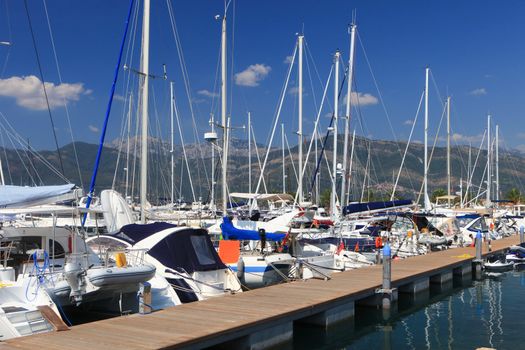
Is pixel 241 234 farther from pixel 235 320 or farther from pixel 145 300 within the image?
pixel 235 320

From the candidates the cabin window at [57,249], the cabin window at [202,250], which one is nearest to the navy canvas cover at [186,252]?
the cabin window at [202,250]

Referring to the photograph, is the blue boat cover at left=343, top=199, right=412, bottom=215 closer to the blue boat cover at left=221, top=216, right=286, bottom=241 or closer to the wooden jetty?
the wooden jetty

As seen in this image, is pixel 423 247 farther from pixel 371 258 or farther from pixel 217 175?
pixel 217 175

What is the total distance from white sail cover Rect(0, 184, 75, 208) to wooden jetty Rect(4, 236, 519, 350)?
329 cm

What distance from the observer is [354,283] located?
19.9 metres

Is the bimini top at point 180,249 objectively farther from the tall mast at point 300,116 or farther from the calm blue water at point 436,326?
the tall mast at point 300,116

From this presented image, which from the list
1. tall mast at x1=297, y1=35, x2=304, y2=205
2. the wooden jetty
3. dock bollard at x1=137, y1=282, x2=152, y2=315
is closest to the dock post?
the wooden jetty

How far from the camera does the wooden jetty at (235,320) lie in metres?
11.5

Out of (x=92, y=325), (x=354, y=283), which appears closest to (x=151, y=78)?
(x=354, y=283)

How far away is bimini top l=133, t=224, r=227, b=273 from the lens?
56.9 ft

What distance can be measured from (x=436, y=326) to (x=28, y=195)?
480 inches

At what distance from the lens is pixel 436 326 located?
Result: 18641 mm

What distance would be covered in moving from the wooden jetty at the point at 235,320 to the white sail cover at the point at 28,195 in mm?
3287

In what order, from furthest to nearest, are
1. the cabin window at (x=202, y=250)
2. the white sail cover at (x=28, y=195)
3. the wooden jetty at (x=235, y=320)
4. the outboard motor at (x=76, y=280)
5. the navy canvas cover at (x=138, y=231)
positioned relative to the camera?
the navy canvas cover at (x=138, y=231), the cabin window at (x=202, y=250), the white sail cover at (x=28, y=195), the outboard motor at (x=76, y=280), the wooden jetty at (x=235, y=320)
